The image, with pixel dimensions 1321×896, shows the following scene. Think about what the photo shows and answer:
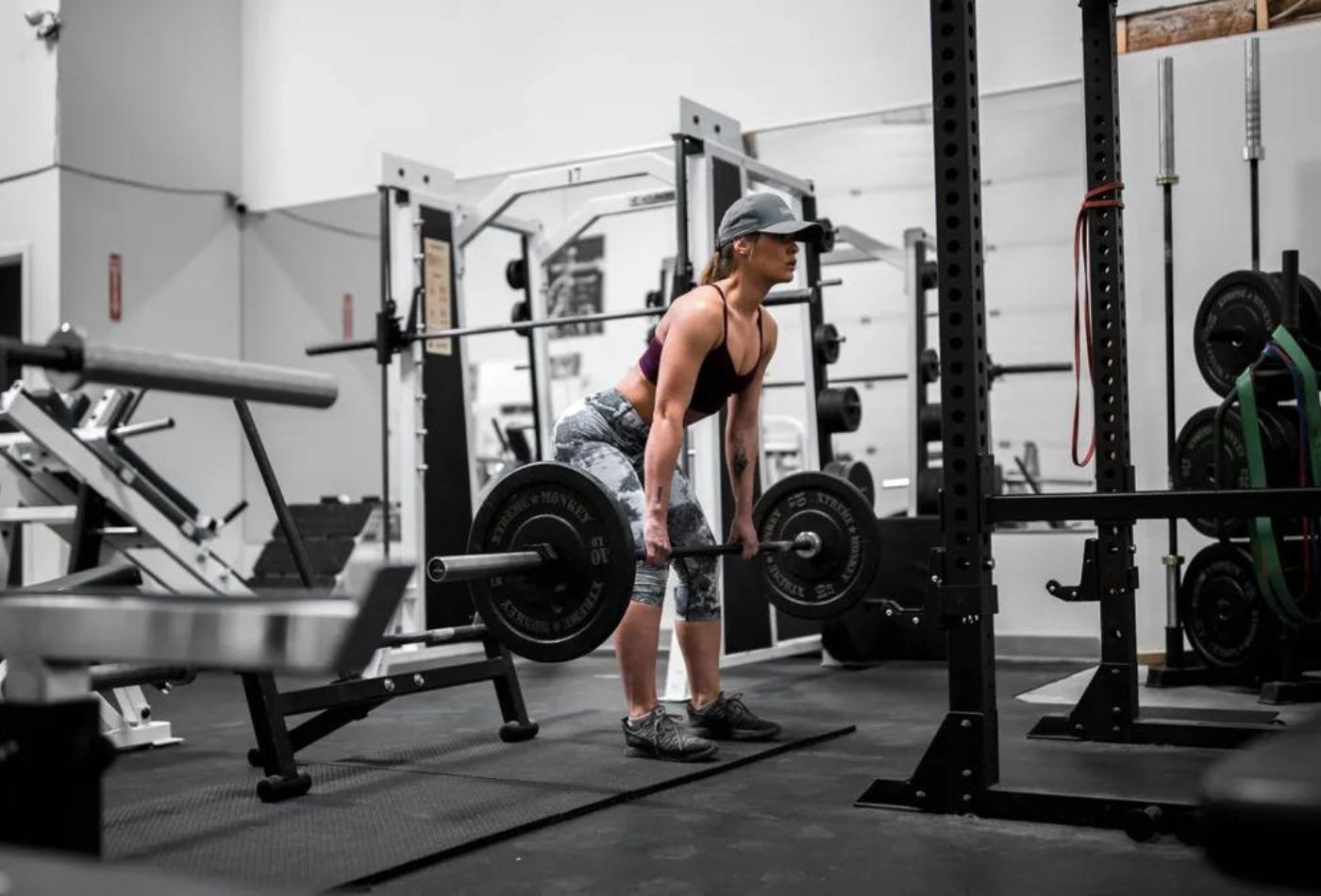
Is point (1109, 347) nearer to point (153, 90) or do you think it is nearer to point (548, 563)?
point (548, 563)

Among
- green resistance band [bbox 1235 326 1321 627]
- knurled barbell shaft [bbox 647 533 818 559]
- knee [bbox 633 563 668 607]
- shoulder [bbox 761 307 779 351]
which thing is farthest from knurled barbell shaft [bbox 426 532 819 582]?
Result: green resistance band [bbox 1235 326 1321 627]

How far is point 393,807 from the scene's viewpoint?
276 cm

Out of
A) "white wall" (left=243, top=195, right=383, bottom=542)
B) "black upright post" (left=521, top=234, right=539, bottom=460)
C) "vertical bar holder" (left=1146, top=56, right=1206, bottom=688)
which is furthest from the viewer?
"white wall" (left=243, top=195, right=383, bottom=542)

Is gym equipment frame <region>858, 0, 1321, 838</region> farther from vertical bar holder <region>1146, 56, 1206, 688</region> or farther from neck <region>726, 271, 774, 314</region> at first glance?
vertical bar holder <region>1146, 56, 1206, 688</region>

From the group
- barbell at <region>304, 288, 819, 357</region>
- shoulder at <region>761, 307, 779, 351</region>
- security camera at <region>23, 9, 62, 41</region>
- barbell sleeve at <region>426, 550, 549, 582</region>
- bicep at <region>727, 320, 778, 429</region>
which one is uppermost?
security camera at <region>23, 9, 62, 41</region>

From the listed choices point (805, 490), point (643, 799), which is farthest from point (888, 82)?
point (643, 799)

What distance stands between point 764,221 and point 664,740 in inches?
49.8

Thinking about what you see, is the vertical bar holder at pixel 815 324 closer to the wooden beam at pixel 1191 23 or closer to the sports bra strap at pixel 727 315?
the wooden beam at pixel 1191 23

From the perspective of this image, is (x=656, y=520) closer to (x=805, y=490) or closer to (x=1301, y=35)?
(x=805, y=490)

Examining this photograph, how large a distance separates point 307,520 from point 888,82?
3.42 meters

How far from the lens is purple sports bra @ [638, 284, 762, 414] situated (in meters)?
3.15

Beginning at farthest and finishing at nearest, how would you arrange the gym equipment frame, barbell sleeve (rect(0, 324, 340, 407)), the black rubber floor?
1. the gym equipment frame
2. the black rubber floor
3. barbell sleeve (rect(0, 324, 340, 407))

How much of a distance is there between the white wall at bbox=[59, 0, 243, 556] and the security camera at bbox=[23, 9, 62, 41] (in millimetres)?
55

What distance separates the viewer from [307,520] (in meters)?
6.37
